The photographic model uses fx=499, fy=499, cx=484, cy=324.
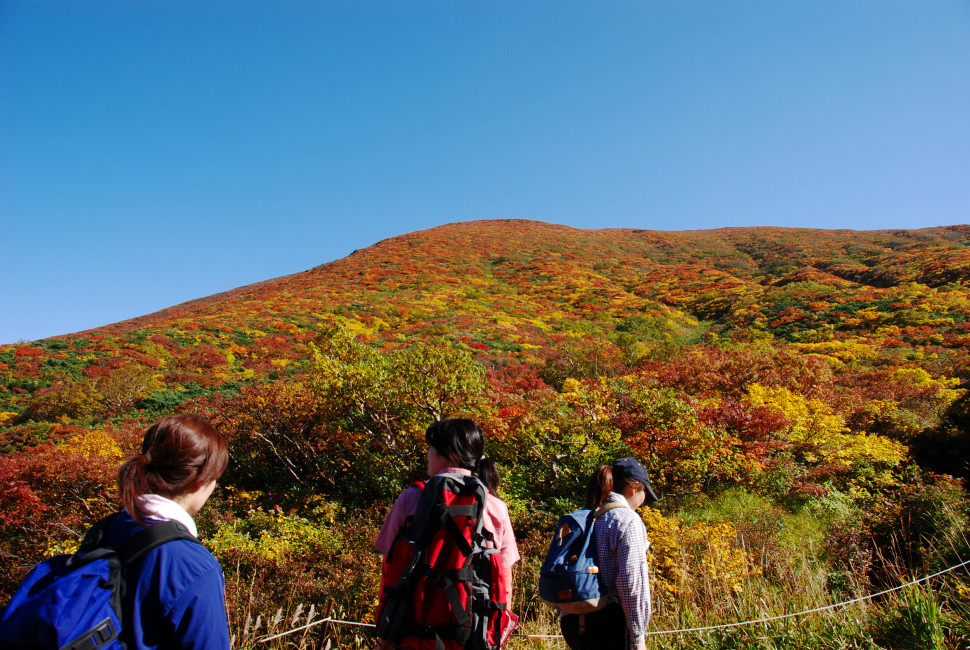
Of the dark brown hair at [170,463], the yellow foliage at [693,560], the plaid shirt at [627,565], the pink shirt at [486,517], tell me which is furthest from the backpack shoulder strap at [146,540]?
the yellow foliage at [693,560]

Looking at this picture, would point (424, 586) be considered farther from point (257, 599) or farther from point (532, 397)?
point (532, 397)

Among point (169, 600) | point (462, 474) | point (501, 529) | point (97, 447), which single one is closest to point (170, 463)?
point (169, 600)

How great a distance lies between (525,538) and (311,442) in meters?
4.85

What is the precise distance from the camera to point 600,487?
2.66 m

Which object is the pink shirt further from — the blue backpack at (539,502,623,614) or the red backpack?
the blue backpack at (539,502,623,614)

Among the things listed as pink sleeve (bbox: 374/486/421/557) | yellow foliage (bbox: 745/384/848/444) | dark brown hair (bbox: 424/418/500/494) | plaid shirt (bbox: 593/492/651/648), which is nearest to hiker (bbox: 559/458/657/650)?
plaid shirt (bbox: 593/492/651/648)

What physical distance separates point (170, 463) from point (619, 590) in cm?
191

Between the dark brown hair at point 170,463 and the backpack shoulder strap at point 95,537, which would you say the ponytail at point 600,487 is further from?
the backpack shoulder strap at point 95,537

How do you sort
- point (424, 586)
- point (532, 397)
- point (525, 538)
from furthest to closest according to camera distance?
point (532, 397)
point (525, 538)
point (424, 586)

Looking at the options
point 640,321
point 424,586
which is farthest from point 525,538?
point 640,321

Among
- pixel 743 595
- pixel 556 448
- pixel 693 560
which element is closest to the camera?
pixel 743 595

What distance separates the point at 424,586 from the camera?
2055 millimetres

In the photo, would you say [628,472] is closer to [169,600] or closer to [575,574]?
[575,574]

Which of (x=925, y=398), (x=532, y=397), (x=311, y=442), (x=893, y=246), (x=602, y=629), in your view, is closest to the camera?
(x=602, y=629)
